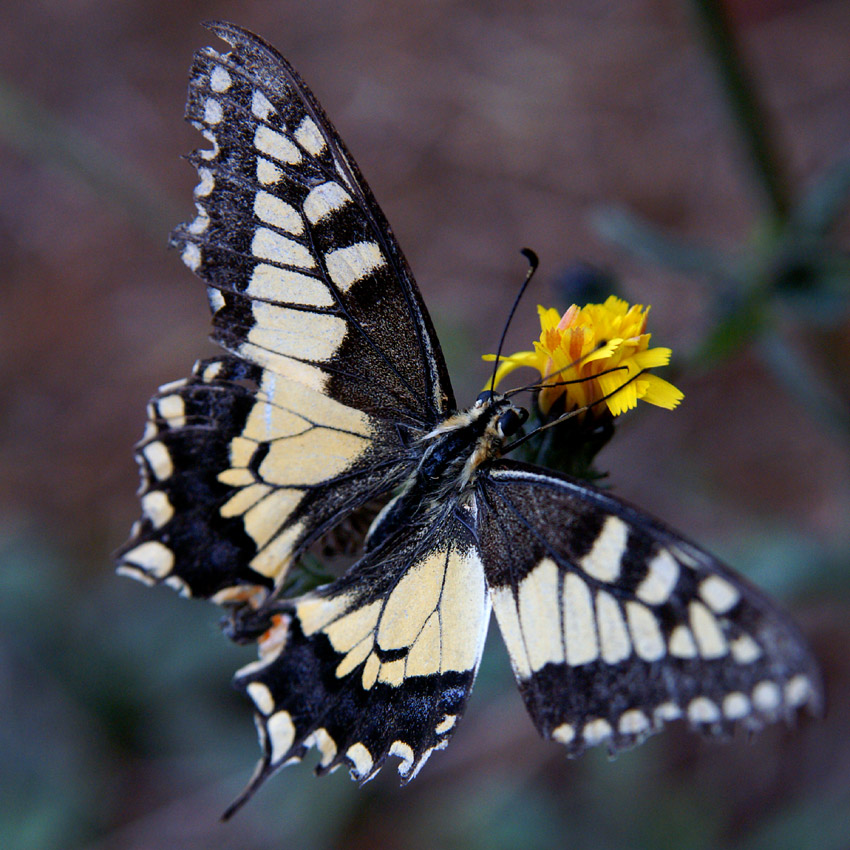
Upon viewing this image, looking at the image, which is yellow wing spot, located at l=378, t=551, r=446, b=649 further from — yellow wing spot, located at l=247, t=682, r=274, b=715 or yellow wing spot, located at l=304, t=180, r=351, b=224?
yellow wing spot, located at l=304, t=180, r=351, b=224

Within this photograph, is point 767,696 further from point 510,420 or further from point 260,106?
point 260,106

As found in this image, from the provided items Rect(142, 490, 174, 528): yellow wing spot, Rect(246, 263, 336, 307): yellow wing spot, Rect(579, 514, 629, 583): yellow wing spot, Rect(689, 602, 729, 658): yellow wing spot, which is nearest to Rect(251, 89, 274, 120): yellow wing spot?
Rect(246, 263, 336, 307): yellow wing spot

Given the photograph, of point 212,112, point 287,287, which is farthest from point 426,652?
point 212,112

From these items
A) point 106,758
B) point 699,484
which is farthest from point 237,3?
point 106,758

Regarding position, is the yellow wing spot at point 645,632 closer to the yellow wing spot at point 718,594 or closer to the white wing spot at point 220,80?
the yellow wing spot at point 718,594

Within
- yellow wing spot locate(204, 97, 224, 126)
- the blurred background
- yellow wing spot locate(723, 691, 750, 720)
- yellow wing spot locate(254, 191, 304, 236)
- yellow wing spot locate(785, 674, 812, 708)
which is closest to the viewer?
yellow wing spot locate(785, 674, 812, 708)

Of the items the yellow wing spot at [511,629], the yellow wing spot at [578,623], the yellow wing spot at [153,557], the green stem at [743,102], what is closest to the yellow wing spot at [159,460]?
the yellow wing spot at [153,557]
